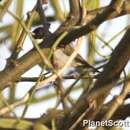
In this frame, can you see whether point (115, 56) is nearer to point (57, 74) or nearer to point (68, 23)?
point (57, 74)

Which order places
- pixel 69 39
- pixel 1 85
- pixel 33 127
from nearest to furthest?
1. pixel 33 127
2. pixel 69 39
3. pixel 1 85

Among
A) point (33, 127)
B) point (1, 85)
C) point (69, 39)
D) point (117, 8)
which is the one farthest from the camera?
point (1, 85)

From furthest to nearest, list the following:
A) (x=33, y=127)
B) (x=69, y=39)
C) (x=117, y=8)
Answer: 1. (x=69, y=39)
2. (x=117, y=8)
3. (x=33, y=127)

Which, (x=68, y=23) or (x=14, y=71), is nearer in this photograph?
(x=68, y=23)

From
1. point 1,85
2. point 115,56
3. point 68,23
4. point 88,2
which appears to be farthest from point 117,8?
point 1,85

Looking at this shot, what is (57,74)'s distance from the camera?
110cm

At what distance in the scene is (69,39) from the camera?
1.29 m

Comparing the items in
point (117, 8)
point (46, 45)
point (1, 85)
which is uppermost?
point (117, 8)

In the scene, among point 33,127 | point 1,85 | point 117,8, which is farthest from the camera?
point 1,85

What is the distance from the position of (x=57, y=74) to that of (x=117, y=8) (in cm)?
21

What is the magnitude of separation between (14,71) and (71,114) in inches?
17.9

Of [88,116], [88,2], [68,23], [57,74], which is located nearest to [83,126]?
[88,116]

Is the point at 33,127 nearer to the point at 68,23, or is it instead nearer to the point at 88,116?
the point at 88,116

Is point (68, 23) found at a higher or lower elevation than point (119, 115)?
higher
